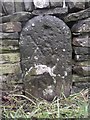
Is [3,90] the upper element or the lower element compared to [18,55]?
lower

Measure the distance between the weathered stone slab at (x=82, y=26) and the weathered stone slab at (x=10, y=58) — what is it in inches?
19.0

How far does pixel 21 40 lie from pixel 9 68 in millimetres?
250

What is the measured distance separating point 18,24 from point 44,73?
0.43m

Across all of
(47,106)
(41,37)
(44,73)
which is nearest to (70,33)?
(41,37)

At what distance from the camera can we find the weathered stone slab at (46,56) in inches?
86.7

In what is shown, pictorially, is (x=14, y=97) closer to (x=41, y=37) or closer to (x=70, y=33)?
(x=41, y=37)

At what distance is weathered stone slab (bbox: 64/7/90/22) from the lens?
86.5 inches

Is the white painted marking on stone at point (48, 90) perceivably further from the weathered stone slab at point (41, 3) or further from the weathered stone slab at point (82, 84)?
the weathered stone slab at point (41, 3)

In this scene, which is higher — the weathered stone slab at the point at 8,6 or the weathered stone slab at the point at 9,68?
the weathered stone slab at the point at 8,6

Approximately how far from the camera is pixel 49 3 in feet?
7.04

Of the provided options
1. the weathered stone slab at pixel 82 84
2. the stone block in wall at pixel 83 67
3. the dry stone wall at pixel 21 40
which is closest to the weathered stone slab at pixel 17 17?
the dry stone wall at pixel 21 40

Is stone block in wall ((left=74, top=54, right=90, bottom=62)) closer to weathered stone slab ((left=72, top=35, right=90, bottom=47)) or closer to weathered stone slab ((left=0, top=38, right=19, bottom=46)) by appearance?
weathered stone slab ((left=72, top=35, right=90, bottom=47))

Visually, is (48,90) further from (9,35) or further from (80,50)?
(9,35)

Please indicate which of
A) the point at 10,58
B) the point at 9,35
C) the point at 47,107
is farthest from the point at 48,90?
the point at 9,35
